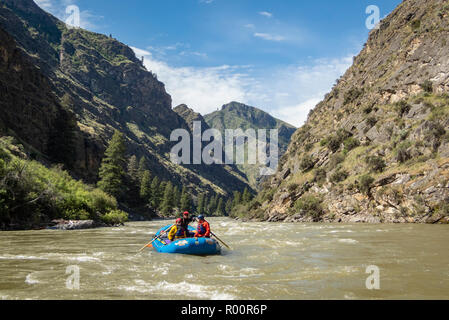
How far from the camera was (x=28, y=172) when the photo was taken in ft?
80.0

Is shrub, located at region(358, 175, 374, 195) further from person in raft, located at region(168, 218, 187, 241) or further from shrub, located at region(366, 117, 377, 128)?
person in raft, located at region(168, 218, 187, 241)

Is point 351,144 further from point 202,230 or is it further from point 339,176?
point 202,230

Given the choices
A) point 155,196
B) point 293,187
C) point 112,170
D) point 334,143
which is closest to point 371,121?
point 334,143

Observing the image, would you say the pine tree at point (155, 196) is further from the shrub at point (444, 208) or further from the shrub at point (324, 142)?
the shrub at point (444, 208)

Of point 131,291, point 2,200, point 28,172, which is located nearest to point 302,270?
point 131,291

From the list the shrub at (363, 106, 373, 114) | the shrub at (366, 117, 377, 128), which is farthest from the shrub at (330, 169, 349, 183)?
the shrub at (363, 106, 373, 114)

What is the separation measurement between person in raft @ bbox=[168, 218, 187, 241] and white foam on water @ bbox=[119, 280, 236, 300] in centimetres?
671

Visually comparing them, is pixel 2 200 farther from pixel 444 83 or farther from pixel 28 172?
pixel 444 83

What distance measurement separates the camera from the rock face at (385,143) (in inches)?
1224

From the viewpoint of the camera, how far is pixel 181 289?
278 inches

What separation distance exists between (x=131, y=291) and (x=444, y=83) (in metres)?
46.9

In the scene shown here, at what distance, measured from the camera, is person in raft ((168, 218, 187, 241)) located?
1441 cm

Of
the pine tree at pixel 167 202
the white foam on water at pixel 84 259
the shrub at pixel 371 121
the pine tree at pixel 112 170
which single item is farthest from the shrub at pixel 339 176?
the pine tree at pixel 167 202

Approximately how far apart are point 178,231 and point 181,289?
7924mm
